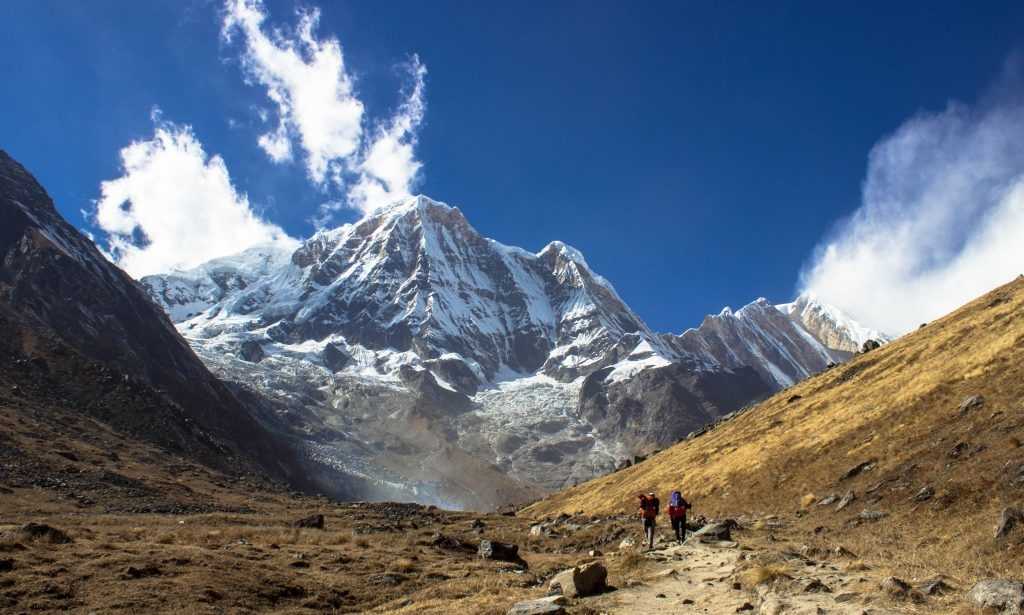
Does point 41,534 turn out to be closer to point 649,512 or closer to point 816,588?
point 649,512

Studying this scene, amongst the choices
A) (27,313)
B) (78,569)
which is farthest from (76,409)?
(78,569)

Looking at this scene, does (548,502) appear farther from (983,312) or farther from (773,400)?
(983,312)

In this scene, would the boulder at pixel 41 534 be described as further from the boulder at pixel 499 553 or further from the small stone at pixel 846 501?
the small stone at pixel 846 501

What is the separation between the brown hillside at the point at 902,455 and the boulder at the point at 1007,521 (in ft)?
1.05

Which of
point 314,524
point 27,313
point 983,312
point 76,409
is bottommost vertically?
point 314,524

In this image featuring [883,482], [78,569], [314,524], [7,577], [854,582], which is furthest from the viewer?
[314,524]

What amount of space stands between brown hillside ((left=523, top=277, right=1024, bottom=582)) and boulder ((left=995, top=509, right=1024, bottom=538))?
32 cm

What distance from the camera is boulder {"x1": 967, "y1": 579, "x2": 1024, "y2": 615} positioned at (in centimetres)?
1392

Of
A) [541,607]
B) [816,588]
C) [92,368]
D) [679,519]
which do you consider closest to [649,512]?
[679,519]

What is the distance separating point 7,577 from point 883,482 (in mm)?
36772

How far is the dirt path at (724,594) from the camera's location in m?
16.2

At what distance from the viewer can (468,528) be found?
191 ft

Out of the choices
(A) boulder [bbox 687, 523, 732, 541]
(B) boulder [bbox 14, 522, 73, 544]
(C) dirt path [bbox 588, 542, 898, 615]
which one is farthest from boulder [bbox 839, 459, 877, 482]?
(B) boulder [bbox 14, 522, 73, 544]

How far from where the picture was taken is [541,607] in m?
16.9
